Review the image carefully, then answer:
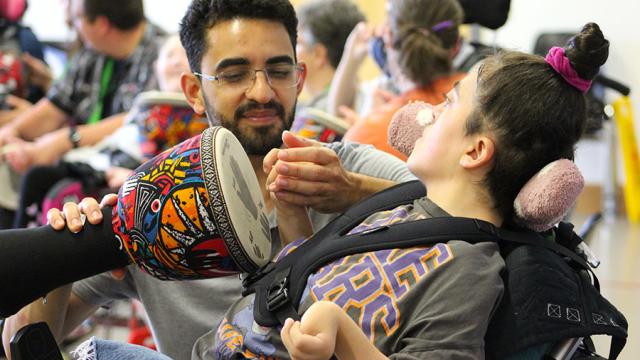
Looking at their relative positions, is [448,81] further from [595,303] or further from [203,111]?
A: [595,303]

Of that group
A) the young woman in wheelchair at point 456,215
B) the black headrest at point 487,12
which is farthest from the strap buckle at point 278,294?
the black headrest at point 487,12

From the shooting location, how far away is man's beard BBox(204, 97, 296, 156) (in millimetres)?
1690

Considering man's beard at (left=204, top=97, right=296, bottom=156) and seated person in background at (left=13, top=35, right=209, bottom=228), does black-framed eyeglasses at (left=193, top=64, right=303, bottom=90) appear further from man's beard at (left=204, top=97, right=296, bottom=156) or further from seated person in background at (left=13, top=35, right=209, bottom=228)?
seated person in background at (left=13, top=35, right=209, bottom=228)

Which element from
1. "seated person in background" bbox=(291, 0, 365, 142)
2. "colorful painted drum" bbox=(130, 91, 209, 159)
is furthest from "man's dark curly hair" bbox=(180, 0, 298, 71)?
"seated person in background" bbox=(291, 0, 365, 142)

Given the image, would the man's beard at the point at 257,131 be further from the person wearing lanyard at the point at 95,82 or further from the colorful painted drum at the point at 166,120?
the person wearing lanyard at the point at 95,82

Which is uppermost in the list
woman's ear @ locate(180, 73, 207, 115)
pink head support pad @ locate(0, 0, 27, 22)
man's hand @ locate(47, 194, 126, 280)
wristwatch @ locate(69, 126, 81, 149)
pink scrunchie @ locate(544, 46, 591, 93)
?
pink scrunchie @ locate(544, 46, 591, 93)

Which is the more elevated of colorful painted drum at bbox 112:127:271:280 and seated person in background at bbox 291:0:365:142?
colorful painted drum at bbox 112:127:271:280

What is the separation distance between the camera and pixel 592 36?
4.25ft

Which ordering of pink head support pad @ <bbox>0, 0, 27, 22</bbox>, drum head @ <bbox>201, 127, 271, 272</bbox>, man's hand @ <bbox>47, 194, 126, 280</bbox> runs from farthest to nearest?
pink head support pad @ <bbox>0, 0, 27, 22</bbox>, man's hand @ <bbox>47, 194, 126, 280</bbox>, drum head @ <bbox>201, 127, 271, 272</bbox>

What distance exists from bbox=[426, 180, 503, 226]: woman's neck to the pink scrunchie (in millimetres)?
203

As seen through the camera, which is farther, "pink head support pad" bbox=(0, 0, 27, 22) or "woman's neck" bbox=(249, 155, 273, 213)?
"pink head support pad" bbox=(0, 0, 27, 22)

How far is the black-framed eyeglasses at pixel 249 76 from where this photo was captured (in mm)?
1698

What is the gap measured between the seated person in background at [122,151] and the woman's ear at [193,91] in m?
0.66

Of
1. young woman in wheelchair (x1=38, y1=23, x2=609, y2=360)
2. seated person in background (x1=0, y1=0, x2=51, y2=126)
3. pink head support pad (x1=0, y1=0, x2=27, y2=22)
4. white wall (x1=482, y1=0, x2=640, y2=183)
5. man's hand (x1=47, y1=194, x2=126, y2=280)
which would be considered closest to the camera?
young woman in wheelchair (x1=38, y1=23, x2=609, y2=360)
